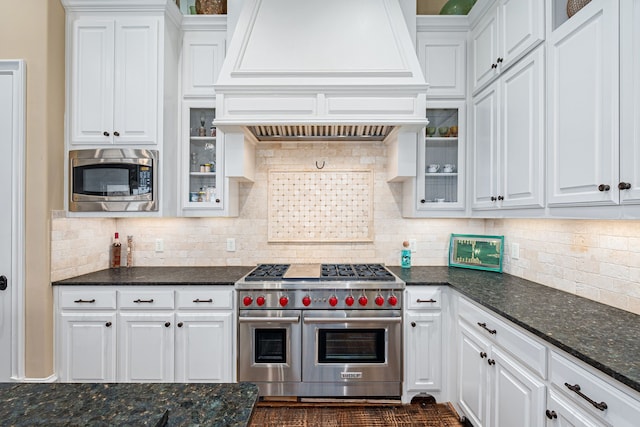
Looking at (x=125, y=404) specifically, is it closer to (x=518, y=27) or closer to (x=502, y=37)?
(x=518, y=27)

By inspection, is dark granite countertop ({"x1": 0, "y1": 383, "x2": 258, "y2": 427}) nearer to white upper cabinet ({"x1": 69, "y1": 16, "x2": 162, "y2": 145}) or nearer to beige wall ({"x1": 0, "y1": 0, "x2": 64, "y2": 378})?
beige wall ({"x1": 0, "y1": 0, "x2": 64, "y2": 378})

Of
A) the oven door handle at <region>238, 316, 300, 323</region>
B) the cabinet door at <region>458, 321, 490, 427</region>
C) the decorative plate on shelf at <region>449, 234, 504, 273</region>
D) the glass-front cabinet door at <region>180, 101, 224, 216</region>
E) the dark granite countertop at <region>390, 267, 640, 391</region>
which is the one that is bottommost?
the cabinet door at <region>458, 321, 490, 427</region>

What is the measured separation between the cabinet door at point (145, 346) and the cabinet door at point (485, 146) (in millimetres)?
2397

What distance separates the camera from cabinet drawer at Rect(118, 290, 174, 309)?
2.45 meters

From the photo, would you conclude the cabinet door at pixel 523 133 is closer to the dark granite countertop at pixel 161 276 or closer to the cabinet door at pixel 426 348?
the cabinet door at pixel 426 348

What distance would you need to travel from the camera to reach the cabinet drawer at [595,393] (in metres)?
1.04

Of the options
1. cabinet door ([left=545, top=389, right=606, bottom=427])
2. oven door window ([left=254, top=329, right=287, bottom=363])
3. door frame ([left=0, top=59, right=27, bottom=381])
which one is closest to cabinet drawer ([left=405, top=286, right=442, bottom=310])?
oven door window ([left=254, top=329, right=287, bottom=363])

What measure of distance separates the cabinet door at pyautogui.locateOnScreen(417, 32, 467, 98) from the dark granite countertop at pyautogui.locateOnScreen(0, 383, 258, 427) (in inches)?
103

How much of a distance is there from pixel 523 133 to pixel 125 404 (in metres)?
2.23

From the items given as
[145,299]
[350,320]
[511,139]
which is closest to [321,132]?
[511,139]

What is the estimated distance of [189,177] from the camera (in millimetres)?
2805

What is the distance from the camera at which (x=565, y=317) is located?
5.27ft

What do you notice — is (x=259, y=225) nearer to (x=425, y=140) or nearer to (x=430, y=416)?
(x=425, y=140)

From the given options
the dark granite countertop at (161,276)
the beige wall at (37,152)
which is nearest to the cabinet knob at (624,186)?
the dark granite countertop at (161,276)
